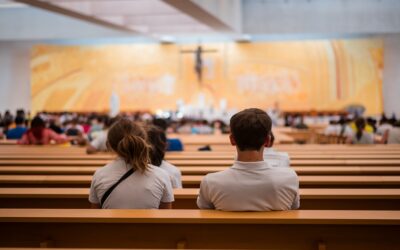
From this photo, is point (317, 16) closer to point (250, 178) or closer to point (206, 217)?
point (250, 178)

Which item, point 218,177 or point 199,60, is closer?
point 218,177

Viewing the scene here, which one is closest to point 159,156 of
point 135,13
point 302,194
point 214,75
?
point 302,194

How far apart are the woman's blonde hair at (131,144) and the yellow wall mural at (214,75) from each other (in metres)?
16.1

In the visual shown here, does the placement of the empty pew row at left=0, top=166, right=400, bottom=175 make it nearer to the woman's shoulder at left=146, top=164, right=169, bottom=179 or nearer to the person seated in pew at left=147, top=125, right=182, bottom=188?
the person seated in pew at left=147, top=125, right=182, bottom=188

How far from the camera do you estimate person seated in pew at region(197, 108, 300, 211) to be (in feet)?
8.48

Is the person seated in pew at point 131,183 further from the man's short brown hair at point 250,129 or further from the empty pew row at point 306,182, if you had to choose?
the empty pew row at point 306,182

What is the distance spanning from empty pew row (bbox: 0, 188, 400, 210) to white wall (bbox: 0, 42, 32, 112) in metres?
17.7

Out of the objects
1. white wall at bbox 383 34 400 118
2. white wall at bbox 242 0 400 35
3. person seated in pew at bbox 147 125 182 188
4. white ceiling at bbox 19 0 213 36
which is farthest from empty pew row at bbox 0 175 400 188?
white wall at bbox 383 34 400 118

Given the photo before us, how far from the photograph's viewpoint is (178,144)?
7004mm

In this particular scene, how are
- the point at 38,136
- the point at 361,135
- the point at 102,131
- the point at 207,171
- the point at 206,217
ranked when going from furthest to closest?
the point at 102,131, the point at 361,135, the point at 38,136, the point at 207,171, the point at 206,217

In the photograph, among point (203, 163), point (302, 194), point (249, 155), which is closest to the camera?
point (249, 155)

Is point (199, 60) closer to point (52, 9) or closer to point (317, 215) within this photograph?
point (52, 9)

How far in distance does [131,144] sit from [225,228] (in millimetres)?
814

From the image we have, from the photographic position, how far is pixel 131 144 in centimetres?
309
